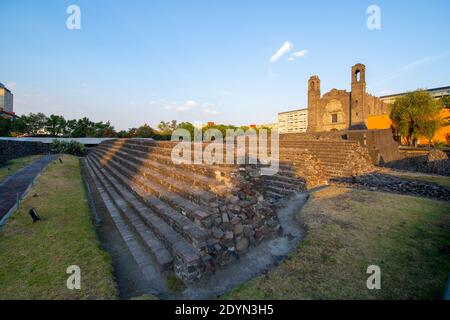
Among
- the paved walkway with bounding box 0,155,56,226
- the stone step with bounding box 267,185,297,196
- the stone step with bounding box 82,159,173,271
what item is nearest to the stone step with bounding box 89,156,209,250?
the stone step with bounding box 82,159,173,271

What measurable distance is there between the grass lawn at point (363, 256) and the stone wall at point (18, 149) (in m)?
26.4

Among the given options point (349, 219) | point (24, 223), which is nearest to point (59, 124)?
point (24, 223)

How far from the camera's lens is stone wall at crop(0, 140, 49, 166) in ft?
65.2

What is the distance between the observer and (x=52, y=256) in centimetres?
341

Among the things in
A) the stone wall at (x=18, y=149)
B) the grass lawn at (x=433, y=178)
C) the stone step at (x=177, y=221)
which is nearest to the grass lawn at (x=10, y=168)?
the stone wall at (x=18, y=149)

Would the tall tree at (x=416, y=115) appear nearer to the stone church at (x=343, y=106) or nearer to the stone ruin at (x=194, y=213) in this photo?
the stone church at (x=343, y=106)

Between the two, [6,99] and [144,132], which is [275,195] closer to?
[144,132]

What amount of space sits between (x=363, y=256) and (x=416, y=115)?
25654 mm

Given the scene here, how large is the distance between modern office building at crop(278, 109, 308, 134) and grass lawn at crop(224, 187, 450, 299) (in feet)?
299

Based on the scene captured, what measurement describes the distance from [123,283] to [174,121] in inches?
2156

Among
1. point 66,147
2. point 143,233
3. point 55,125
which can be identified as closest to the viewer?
point 143,233

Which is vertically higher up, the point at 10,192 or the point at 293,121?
the point at 293,121

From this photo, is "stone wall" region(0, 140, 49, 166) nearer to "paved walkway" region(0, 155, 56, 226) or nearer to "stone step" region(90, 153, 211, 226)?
"paved walkway" region(0, 155, 56, 226)

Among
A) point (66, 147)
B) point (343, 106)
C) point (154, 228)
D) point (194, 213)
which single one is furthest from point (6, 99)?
point (343, 106)
